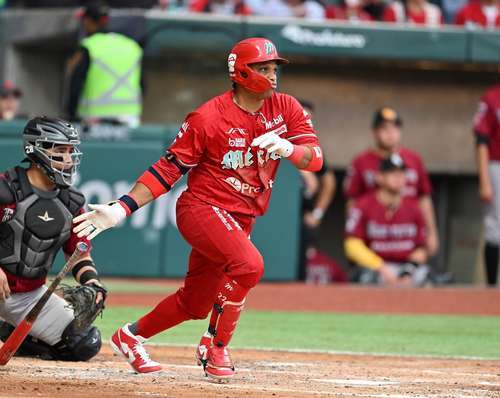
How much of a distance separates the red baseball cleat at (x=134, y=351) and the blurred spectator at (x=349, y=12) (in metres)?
7.96

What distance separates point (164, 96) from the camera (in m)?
14.1

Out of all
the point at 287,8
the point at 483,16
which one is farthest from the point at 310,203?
the point at 483,16

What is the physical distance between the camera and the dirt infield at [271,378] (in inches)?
226

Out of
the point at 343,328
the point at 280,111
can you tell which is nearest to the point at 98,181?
the point at 343,328

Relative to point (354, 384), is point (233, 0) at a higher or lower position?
higher

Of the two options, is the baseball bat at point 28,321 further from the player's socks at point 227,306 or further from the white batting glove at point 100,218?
the player's socks at point 227,306

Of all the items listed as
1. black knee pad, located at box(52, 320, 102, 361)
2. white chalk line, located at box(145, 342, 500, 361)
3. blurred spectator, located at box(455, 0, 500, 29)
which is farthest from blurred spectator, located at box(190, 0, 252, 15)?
black knee pad, located at box(52, 320, 102, 361)

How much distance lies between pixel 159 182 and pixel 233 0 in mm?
7696

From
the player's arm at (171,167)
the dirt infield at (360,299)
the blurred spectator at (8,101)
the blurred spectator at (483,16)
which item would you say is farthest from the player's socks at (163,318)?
the blurred spectator at (483,16)

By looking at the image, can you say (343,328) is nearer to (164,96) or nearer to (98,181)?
(98,181)

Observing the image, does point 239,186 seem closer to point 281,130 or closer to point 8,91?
point 281,130

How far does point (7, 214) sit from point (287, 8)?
25.5 feet

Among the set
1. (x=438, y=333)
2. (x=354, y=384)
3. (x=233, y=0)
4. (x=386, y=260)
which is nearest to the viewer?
(x=354, y=384)

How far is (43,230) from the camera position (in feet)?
22.1
